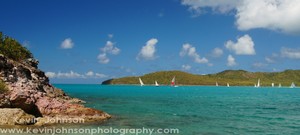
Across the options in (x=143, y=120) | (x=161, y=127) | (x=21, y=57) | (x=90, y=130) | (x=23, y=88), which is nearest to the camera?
(x=90, y=130)

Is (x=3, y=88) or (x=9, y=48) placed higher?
(x=9, y=48)

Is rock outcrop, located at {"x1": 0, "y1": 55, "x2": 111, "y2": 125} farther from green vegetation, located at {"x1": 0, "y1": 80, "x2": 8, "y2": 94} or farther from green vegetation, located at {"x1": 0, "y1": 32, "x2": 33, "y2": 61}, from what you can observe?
green vegetation, located at {"x1": 0, "y1": 32, "x2": 33, "y2": 61}

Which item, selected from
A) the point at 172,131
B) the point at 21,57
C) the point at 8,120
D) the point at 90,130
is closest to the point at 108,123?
the point at 90,130

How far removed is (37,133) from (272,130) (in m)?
24.4

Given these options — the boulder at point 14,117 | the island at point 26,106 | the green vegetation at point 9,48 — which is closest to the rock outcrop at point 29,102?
the island at point 26,106

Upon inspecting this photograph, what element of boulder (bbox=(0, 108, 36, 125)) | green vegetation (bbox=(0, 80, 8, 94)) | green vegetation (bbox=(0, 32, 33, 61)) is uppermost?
green vegetation (bbox=(0, 32, 33, 61))

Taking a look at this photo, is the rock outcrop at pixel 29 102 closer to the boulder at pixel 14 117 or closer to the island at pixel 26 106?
the island at pixel 26 106

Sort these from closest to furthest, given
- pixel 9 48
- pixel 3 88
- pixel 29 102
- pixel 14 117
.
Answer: pixel 14 117 < pixel 3 88 < pixel 29 102 < pixel 9 48

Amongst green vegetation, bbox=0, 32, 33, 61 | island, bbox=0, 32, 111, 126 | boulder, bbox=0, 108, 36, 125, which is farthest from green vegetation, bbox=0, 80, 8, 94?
green vegetation, bbox=0, 32, 33, 61

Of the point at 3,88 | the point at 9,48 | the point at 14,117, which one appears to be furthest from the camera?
the point at 9,48

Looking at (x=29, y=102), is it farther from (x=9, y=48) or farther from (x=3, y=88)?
(x=9, y=48)

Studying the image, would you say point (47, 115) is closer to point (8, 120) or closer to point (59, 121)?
point (59, 121)

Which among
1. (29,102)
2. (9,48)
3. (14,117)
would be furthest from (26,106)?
(9,48)

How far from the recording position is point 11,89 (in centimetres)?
4031
